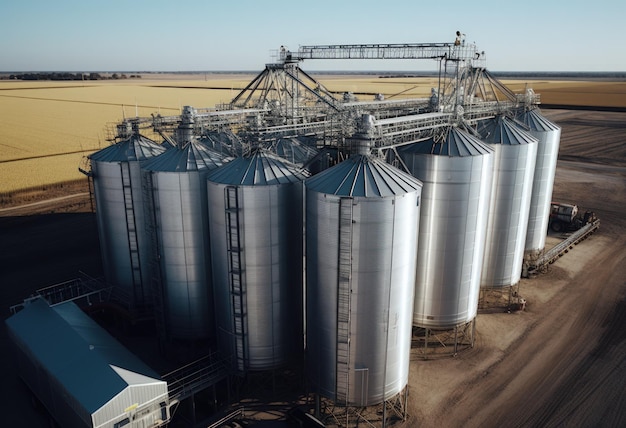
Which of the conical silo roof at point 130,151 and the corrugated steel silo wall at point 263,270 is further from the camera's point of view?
the conical silo roof at point 130,151

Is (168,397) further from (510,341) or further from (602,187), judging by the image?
(602,187)

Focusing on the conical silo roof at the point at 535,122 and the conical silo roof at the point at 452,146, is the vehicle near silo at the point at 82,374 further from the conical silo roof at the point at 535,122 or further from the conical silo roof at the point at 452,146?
the conical silo roof at the point at 535,122

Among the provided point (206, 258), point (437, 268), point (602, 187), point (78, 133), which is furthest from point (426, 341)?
point (78, 133)

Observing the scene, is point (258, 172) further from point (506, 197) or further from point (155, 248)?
point (506, 197)

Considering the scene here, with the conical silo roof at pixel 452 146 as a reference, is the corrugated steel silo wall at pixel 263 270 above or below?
below

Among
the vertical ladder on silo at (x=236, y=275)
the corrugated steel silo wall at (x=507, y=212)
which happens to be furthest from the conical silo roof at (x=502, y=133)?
the vertical ladder on silo at (x=236, y=275)

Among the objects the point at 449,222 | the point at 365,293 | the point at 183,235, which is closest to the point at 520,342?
the point at 449,222

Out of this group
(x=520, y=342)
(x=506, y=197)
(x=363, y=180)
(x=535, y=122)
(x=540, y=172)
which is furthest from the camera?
(x=540, y=172)

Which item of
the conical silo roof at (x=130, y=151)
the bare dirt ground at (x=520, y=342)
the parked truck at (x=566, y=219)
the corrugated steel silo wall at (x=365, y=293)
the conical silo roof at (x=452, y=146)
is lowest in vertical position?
the bare dirt ground at (x=520, y=342)
